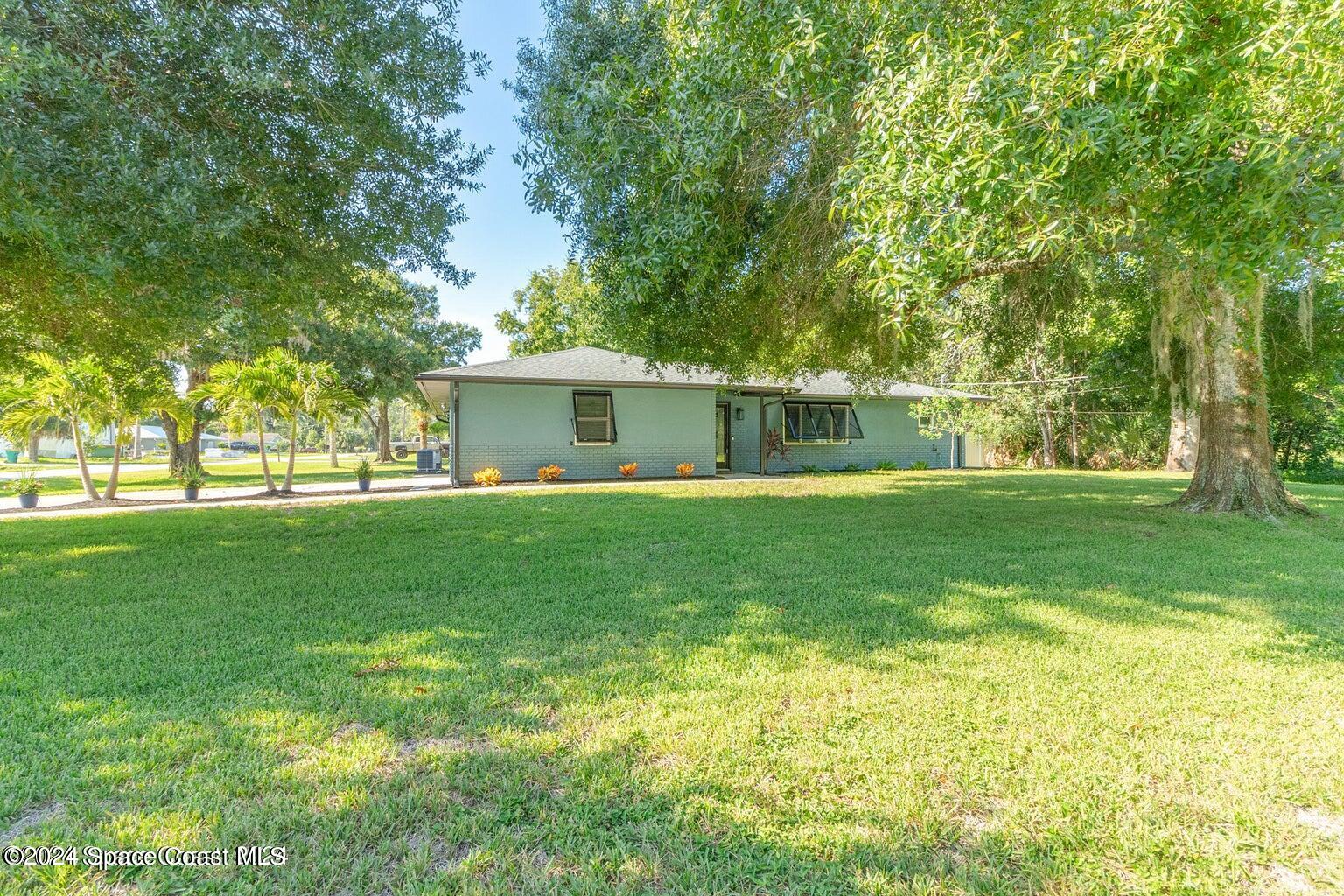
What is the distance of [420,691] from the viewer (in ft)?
8.85

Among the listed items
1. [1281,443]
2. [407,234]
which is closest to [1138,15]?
[407,234]

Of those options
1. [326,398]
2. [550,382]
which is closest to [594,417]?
[550,382]

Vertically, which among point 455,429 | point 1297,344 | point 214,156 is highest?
point 214,156

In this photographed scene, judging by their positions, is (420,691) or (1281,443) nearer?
(420,691)

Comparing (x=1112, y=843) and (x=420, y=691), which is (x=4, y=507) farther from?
(x=1112, y=843)

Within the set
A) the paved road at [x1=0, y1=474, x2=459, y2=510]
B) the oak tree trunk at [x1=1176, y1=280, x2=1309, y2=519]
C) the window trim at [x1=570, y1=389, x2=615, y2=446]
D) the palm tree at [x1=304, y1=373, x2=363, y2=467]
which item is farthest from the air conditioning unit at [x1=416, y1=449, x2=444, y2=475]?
the oak tree trunk at [x1=1176, y1=280, x2=1309, y2=519]

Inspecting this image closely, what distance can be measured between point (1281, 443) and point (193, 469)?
30517 mm

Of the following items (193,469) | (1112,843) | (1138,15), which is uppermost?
(1138,15)

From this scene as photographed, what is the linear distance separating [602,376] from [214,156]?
9.36 meters

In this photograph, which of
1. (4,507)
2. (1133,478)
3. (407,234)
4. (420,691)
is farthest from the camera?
(1133,478)

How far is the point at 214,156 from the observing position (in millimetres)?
4434

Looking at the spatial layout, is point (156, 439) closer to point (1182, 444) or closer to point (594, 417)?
point (594, 417)

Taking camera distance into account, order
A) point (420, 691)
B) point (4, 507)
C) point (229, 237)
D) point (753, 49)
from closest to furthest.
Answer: point (420, 691) → point (753, 49) → point (229, 237) → point (4, 507)

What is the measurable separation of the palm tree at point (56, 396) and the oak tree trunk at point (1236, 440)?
1637 centimetres
